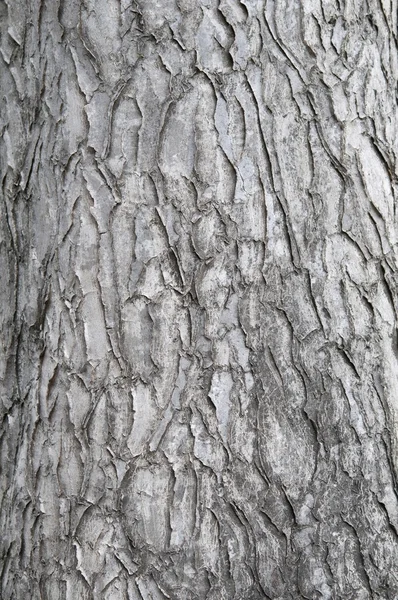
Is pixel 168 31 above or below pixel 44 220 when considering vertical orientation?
above

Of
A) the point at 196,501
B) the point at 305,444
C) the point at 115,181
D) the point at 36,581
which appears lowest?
the point at 36,581

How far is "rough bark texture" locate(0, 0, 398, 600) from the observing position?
155 centimetres

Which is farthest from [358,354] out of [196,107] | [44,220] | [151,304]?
[44,220]

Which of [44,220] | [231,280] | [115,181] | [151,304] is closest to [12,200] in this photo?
[44,220]

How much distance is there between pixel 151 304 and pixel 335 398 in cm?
45

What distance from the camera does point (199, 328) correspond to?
1.57m

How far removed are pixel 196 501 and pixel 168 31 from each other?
39.7 inches

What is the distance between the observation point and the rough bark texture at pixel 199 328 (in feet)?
5.08

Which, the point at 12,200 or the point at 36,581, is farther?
the point at 12,200

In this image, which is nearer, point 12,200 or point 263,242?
point 263,242

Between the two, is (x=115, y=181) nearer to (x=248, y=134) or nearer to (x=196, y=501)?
(x=248, y=134)

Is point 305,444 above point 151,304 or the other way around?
the other way around

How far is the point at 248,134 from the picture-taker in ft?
5.23

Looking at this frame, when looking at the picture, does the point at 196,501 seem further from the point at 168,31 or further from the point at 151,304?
the point at 168,31
